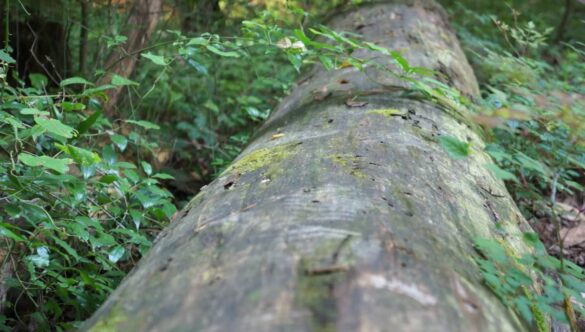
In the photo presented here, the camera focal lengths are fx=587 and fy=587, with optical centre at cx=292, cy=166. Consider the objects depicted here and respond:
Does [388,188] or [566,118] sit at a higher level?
[566,118]

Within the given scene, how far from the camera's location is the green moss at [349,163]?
189cm

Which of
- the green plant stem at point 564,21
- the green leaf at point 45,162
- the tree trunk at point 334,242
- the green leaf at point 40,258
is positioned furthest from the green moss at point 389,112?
the green plant stem at point 564,21

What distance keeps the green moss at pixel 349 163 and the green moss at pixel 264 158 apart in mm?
223

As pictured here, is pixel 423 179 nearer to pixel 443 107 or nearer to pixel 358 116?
pixel 358 116

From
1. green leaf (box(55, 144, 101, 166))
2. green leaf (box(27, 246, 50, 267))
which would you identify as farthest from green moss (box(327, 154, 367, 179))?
green leaf (box(27, 246, 50, 267))

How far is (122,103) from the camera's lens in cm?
434

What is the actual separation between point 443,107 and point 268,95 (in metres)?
2.71

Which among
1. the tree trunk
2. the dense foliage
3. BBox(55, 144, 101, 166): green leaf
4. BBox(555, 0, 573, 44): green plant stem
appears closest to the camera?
the tree trunk

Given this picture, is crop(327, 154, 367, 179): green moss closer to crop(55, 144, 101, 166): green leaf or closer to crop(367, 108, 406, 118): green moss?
crop(367, 108, 406, 118): green moss

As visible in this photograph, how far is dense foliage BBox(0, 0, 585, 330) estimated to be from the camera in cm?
180

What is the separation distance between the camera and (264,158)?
2.26 m

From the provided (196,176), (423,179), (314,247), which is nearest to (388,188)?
(423,179)

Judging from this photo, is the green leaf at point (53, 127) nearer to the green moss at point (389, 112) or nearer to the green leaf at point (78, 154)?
the green leaf at point (78, 154)

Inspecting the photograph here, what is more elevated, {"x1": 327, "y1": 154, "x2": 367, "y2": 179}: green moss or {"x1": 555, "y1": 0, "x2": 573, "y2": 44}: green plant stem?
{"x1": 327, "y1": 154, "x2": 367, "y2": 179}: green moss
